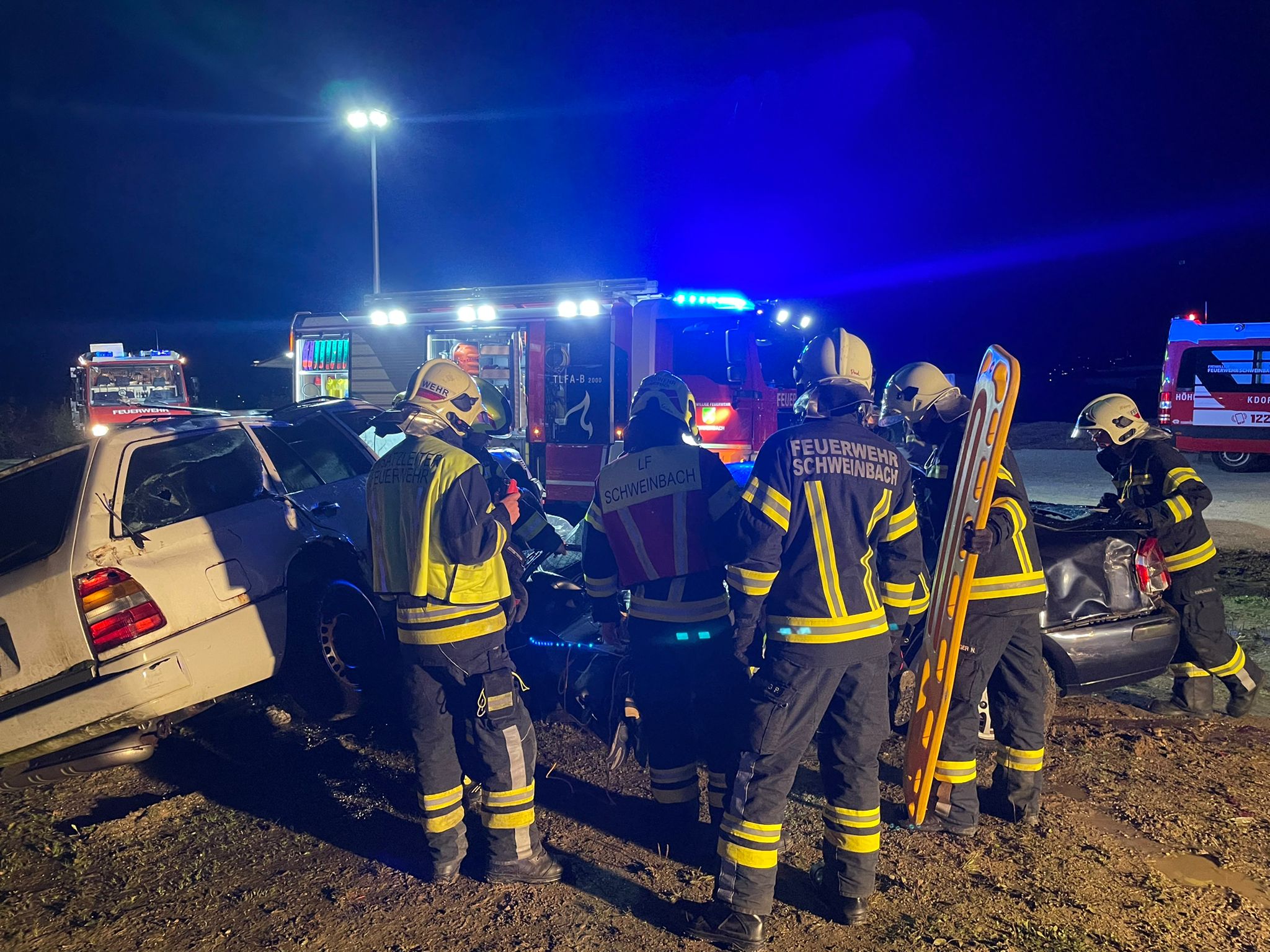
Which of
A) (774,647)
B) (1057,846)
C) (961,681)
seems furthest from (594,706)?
(1057,846)

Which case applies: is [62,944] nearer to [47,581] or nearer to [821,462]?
[47,581]

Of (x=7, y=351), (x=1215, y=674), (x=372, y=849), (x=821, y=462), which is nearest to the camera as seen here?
(x=821, y=462)

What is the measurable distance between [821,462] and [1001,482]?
109cm

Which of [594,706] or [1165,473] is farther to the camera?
[1165,473]

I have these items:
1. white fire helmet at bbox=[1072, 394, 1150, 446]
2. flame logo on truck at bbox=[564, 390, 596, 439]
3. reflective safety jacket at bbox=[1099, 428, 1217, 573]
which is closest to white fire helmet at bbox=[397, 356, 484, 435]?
white fire helmet at bbox=[1072, 394, 1150, 446]

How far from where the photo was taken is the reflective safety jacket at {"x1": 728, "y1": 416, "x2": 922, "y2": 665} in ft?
9.39

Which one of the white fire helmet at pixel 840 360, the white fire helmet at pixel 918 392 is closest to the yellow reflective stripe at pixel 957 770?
the white fire helmet at pixel 918 392

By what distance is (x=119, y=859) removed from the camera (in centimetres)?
342

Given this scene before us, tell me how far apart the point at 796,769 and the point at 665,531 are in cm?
101

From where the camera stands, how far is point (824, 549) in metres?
2.89

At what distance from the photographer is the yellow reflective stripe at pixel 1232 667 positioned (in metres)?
4.47

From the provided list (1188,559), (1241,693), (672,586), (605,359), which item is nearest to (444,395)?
(672,586)

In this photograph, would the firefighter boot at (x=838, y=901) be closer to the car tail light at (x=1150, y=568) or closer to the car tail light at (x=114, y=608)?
the car tail light at (x=1150, y=568)

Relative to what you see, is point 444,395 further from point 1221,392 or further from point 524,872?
point 1221,392
